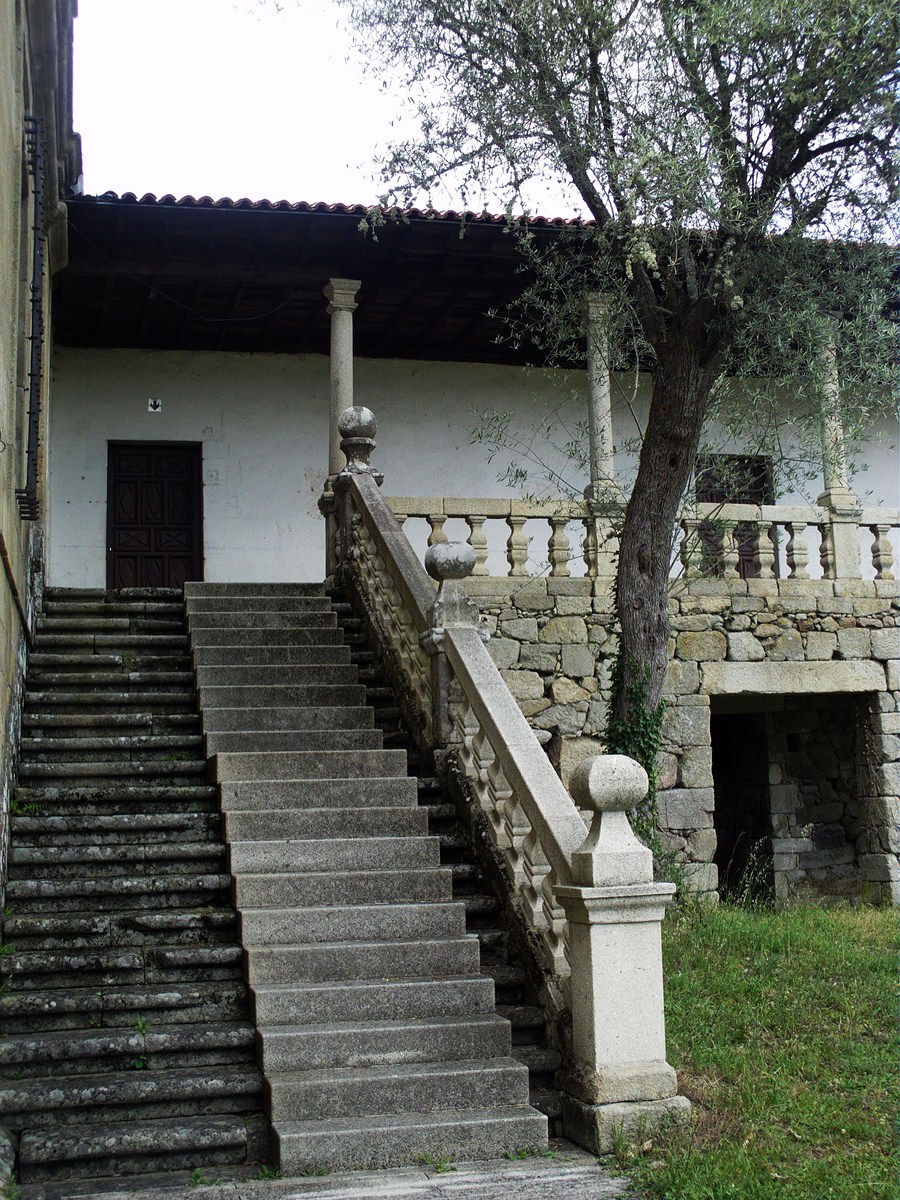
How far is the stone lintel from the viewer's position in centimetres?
998

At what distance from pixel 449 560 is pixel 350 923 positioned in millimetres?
2178

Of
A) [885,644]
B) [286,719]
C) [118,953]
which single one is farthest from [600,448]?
[118,953]

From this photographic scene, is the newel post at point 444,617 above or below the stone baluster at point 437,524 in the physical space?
below

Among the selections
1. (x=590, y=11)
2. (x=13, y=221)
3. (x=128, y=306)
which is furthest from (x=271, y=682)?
(x=128, y=306)

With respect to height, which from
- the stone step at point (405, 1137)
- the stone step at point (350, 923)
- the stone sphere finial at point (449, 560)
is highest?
the stone sphere finial at point (449, 560)

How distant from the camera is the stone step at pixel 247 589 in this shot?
9180 millimetres

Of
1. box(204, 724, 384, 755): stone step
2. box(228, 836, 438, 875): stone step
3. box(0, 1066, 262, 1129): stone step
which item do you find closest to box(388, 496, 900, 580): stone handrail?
box(204, 724, 384, 755): stone step

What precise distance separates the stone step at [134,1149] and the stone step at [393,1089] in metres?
0.16

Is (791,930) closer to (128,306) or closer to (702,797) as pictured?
(702,797)

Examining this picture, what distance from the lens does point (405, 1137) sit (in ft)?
14.7

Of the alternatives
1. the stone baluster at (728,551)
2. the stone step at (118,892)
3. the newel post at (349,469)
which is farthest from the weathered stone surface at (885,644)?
the stone step at (118,892)

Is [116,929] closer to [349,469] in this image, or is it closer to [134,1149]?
[134,1149]

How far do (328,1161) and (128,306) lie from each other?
354 inches

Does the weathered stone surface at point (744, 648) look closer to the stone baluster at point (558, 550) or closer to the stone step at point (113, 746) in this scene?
the stone baluster at point (558, 550)
